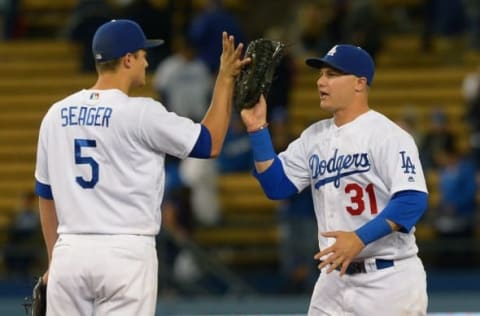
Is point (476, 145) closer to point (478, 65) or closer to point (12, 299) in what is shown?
point (478, 65)

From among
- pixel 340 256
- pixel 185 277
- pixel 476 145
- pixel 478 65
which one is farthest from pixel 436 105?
pixel 340 256

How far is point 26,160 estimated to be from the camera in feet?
57.7

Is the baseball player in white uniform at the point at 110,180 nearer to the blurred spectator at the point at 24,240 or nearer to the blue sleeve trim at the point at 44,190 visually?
the blue sleeve trim at the point at 44,190

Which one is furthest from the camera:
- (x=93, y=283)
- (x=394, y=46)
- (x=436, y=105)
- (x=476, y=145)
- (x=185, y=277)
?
(x=394, y=46)

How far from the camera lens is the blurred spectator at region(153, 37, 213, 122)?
1597 cm

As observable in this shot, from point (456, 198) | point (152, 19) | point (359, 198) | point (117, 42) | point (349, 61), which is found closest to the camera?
point (117, 42)

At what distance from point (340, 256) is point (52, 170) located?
1.48m

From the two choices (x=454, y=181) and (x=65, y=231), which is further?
(x=454, y=181)

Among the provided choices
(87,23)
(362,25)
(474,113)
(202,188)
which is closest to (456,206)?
(474,113)

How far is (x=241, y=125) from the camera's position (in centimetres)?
1584

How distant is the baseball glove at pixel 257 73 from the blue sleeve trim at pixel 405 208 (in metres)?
0.91

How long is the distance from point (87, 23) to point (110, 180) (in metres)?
11.6

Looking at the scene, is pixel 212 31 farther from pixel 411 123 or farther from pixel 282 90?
pixel 411 123

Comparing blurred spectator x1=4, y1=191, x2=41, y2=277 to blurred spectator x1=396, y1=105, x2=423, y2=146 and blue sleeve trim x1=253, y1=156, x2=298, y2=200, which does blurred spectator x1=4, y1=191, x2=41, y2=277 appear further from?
blue sleeve trim x1=253, y1=156, x2=298, y2=200
